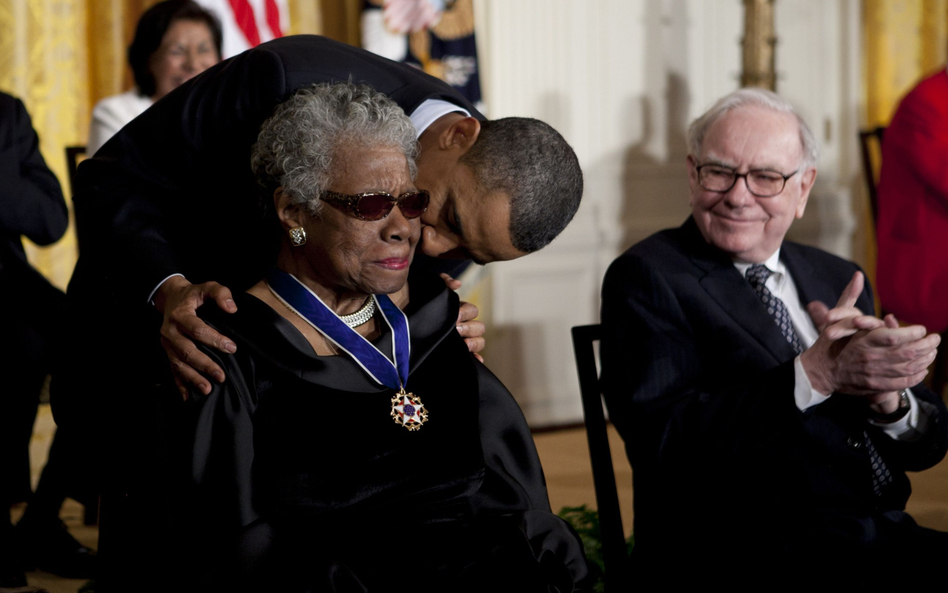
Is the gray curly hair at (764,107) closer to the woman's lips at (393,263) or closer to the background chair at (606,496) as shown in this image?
the background chair at (606,496)

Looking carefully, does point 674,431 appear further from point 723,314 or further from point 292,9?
point 292,9

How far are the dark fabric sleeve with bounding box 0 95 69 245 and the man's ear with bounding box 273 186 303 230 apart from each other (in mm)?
1571

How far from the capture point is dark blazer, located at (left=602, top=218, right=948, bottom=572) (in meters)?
1.98

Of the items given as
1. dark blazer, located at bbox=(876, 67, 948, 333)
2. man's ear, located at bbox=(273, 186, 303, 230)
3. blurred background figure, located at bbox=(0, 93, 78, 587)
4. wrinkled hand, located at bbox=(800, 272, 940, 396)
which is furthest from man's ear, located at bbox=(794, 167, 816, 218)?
dark blazer, located at bbox=(876, 67, 948, 333)

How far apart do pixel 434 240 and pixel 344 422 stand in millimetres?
378

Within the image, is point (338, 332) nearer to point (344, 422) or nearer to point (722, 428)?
point (344, 422)

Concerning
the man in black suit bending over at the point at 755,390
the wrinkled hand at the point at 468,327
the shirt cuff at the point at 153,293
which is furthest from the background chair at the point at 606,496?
the shirt cuff at the point at 153,293

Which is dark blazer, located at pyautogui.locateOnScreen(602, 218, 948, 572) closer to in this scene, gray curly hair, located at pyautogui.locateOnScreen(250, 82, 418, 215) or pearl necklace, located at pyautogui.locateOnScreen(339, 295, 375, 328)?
pearl necklace, located at pyautogui.locateOnScreen(339, 295, 375, 328)

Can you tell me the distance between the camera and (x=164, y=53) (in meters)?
3.57

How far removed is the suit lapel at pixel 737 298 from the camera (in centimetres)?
213

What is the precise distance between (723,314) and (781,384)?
24 centimetres

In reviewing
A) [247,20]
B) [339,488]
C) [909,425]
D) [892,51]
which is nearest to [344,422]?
[339,488]

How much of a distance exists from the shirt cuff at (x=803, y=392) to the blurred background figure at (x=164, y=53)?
2461 mm

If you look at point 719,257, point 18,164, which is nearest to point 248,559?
point 719,257
